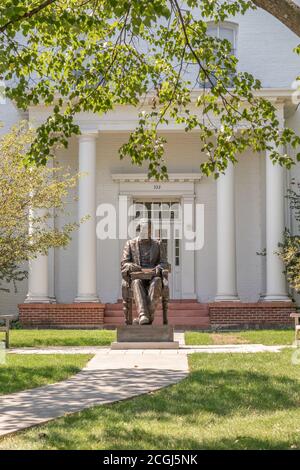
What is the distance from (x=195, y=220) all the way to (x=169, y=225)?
86 centimetres

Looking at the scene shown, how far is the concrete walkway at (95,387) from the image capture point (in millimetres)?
6859

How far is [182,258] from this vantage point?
2312 cm

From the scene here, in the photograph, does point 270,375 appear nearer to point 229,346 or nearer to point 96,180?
point 229,346

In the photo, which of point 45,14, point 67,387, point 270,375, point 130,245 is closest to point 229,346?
point 130,245

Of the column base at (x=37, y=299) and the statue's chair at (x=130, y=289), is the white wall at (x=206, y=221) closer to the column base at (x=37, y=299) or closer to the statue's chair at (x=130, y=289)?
the column base at (x=37, y=299)

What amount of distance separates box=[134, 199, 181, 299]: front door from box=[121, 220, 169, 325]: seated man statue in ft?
29.4

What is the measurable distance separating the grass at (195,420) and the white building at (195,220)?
11.9 m

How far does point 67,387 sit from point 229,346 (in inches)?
256

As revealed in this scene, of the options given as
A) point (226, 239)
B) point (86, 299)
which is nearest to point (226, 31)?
point (226, 239)

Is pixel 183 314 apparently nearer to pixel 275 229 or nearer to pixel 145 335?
pixel 275 229

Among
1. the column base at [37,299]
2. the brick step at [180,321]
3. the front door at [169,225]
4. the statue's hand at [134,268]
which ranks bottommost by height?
the brick step at [180,321]

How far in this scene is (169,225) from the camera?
76.2 ft

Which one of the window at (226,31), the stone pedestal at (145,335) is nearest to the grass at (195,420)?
the stone pedestal at (145,335)
